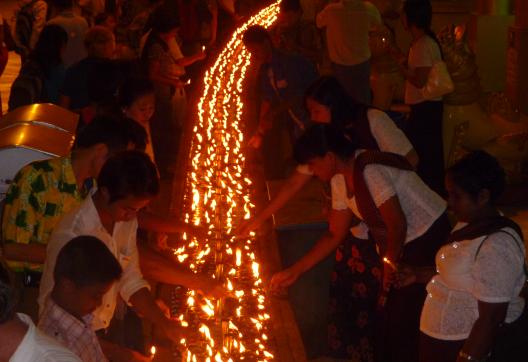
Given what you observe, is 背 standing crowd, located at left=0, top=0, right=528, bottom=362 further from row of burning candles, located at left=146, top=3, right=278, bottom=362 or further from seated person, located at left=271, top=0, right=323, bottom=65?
seated person, located at left=271, top=0, right=323, bottom=65

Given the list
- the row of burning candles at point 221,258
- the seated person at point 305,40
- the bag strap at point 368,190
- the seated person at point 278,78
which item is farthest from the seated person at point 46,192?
the seated person at point 305,40

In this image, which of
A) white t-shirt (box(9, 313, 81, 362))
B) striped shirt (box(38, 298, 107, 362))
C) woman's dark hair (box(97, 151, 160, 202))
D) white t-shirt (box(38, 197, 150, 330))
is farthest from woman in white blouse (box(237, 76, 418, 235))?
white t-shirt (box(9, 313, 81, 362))

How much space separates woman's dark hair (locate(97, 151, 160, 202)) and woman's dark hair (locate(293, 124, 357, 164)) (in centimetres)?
116

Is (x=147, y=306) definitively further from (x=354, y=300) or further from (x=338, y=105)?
(x=338, y=105)

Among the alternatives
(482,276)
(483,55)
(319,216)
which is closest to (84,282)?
(482,276)

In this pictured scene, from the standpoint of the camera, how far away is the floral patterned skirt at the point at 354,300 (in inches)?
228

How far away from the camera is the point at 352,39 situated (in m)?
11.1

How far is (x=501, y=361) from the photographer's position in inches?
173

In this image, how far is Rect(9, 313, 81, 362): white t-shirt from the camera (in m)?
2.69

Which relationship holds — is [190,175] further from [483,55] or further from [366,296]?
[483,55]

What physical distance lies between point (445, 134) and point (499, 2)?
588 centimetres

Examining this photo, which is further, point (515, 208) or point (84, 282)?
point (515, 208)

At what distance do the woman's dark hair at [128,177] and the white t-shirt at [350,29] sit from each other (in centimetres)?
718

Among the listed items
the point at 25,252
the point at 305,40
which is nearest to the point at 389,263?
→ the point at 25,252
